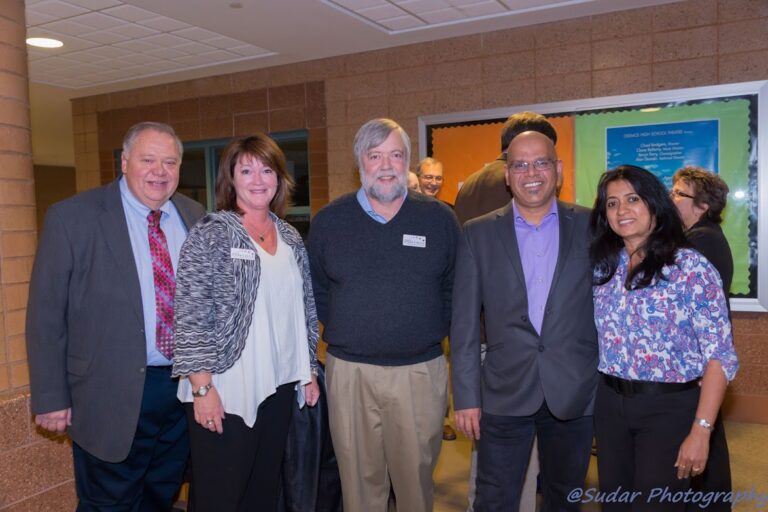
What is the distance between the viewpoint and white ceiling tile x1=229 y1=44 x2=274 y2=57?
581cm

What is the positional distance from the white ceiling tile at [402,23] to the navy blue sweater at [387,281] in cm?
310

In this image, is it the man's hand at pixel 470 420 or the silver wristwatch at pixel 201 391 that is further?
the man's hand at pixel 470 420

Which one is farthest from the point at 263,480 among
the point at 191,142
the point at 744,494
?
the point at 191,142

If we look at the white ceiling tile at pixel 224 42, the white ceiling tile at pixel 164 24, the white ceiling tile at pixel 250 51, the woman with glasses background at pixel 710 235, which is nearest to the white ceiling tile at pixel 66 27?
the white ceiling tile at pixel 164 24

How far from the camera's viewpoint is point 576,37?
198 inches

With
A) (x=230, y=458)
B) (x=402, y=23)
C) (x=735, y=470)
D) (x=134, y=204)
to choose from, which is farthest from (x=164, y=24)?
(x=735, y=470)

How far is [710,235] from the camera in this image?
9.88 feet

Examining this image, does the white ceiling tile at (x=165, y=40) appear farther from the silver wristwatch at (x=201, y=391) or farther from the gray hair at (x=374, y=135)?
the silver wristwatch at (x=201, y=391)

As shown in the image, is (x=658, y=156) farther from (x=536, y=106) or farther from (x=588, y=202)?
(x=536, y=106)

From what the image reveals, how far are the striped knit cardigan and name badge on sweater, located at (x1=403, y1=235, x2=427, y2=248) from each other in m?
0.58

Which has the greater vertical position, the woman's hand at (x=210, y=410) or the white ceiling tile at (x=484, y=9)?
the white ceiling tile at (x=484, y=9)

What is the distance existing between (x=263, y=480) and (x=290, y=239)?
93 cm

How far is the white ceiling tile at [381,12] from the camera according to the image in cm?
471

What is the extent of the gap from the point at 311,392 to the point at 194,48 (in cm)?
454
